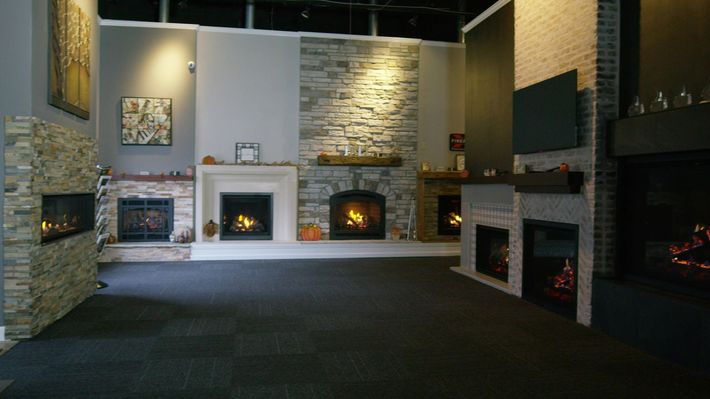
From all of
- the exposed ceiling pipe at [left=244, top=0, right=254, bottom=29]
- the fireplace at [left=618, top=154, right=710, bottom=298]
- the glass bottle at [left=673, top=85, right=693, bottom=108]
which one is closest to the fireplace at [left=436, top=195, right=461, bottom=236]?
the exposed ceiling pipe at [left=244, top=0, right=254, bottom=29]

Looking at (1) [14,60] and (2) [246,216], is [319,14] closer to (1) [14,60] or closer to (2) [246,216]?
(2) [246,216]

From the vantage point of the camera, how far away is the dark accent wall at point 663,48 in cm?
400

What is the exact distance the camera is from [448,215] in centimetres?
977

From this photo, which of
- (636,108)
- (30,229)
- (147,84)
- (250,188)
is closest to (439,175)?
(250,188)

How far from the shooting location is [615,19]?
4785 mm

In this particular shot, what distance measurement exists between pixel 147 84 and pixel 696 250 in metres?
7.83

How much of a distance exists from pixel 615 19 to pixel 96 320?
5191mm

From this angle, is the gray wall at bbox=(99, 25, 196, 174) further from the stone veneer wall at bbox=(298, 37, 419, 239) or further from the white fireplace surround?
the stone veneer wall at bbox=(298, 37, 419, 239)

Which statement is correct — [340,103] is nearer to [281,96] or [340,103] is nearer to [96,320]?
[281,96]

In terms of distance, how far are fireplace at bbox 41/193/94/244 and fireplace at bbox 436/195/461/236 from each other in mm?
5773

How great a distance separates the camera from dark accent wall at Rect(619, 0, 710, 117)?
4.00 metres

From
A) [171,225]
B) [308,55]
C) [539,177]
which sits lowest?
[171,225]

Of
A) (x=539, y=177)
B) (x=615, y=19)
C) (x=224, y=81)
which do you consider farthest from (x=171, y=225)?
(x=615, y=19)

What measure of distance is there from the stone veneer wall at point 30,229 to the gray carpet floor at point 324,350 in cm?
22
